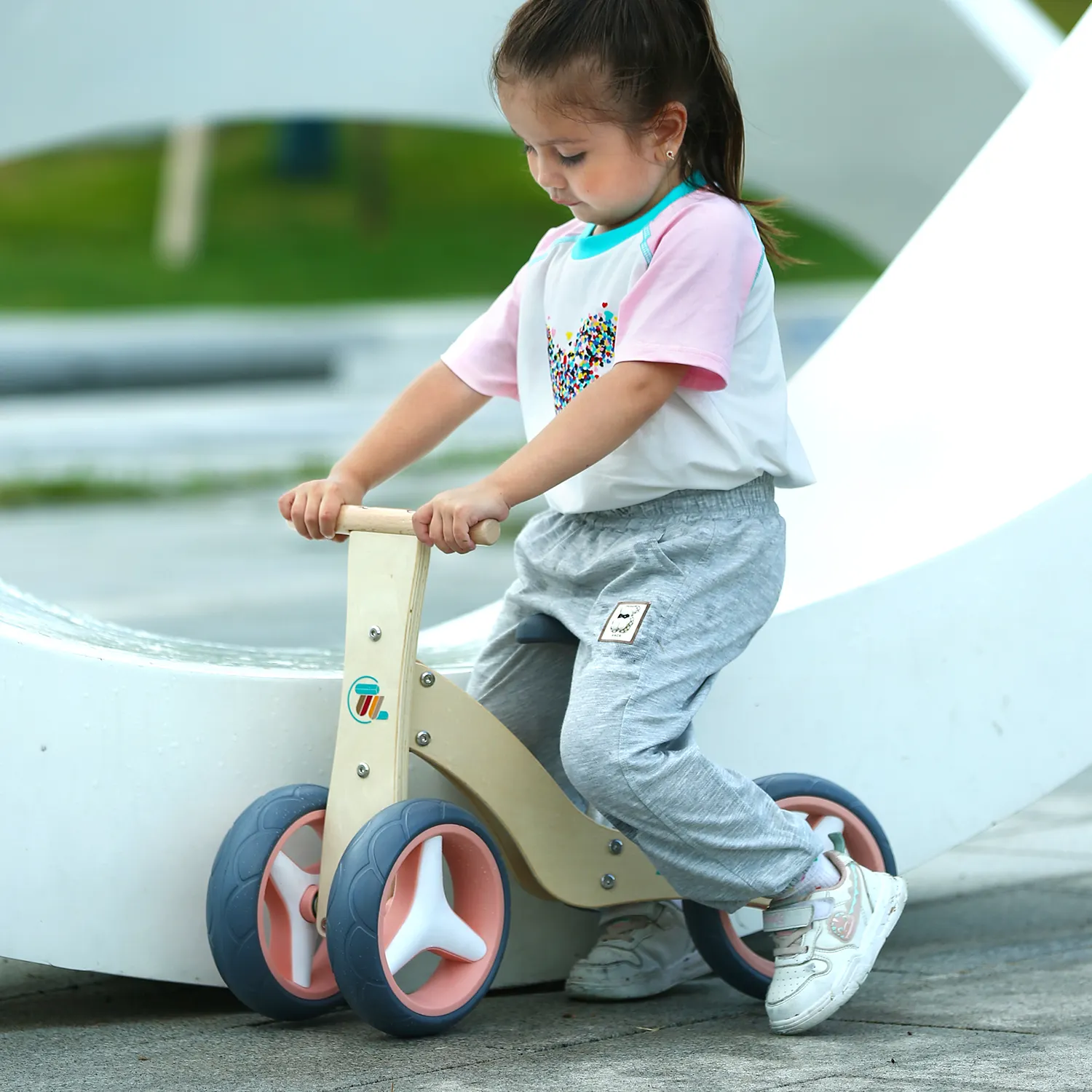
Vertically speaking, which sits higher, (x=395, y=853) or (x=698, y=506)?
(x=698, y=506)

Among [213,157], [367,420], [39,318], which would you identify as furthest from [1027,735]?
[213,157]

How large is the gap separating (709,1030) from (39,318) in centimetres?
1788

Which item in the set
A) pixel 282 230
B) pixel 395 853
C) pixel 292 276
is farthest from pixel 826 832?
pixel 282 230

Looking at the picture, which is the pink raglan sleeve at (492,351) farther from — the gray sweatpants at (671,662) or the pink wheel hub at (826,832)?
the pink wheel hub at (826,832)

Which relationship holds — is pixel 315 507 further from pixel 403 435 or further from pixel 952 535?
pixel 952 535

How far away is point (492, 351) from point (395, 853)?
0.80 metres

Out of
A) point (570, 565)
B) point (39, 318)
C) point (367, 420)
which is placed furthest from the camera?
point (39, 318)

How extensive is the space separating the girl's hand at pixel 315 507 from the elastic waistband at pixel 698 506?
14.9 inches

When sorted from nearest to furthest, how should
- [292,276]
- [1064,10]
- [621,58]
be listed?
[621,58] < [292,276] < [1064,10]

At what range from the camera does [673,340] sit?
7.75ft

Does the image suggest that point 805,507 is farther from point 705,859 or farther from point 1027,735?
point 705,859

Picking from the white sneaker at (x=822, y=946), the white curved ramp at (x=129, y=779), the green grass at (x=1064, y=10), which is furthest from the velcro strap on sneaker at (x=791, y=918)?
the green grass at (x=1064, y=10)

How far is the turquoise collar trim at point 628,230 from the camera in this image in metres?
2.49

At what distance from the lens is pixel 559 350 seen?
2561mm
